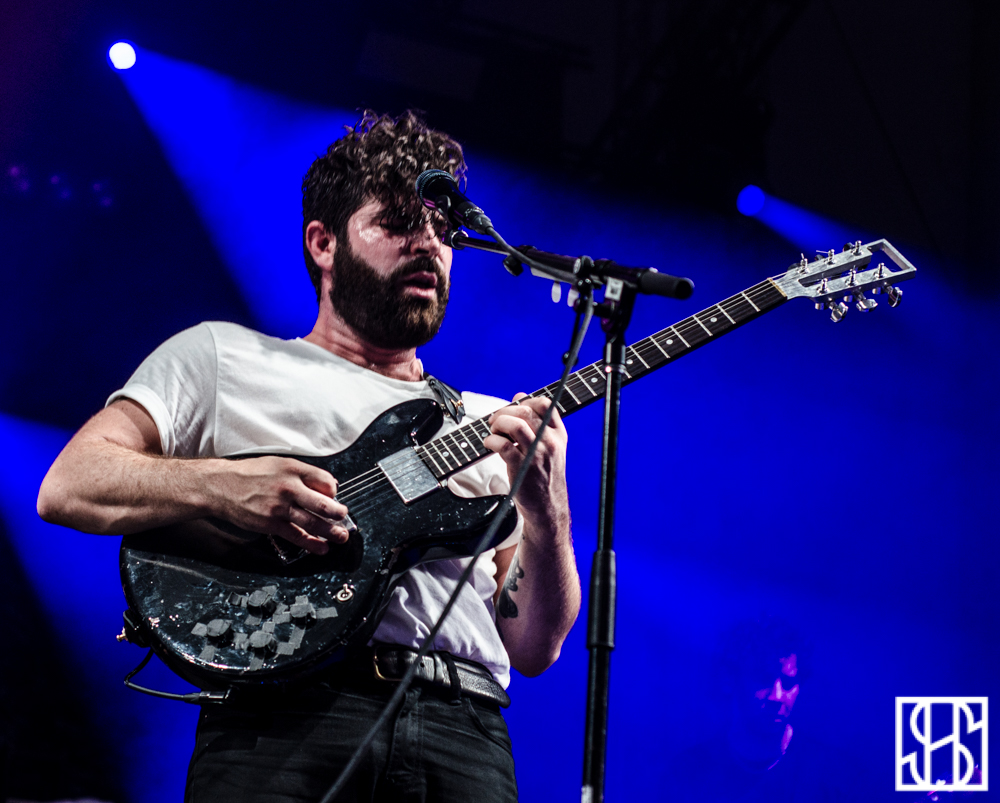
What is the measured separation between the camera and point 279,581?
168 centimetres

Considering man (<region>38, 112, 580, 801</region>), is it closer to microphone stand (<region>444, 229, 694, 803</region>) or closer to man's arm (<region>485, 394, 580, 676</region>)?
man's arm (<region>485, 394, 580, 676</region>)

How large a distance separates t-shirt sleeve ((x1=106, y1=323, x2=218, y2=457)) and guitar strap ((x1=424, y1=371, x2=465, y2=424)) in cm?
53

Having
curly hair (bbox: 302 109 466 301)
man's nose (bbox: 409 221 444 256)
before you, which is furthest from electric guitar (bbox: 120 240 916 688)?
curly hair (bbox: 302 109 466 301)

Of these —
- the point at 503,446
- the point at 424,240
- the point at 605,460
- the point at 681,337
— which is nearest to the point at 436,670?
the point at 503,446

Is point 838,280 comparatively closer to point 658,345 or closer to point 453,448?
point 658,345

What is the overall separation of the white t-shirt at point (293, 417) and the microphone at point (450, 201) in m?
0.55

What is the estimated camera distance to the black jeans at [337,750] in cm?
153

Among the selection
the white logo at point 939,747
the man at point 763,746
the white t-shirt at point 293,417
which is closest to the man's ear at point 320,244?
the white t-shirt at point 293,417

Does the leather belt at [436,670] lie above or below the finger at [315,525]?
below

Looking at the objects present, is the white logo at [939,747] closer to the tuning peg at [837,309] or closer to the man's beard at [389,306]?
the tuning peg at [837,309]

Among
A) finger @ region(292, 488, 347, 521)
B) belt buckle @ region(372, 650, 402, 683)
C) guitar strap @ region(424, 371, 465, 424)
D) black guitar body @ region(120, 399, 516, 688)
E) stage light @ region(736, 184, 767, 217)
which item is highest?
stage light @ region(736, 184, 767, 217)

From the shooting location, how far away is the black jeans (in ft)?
5.03

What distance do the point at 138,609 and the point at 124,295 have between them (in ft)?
6.15

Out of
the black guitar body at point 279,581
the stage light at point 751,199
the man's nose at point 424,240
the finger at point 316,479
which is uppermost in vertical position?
the stage light at point 751,199
